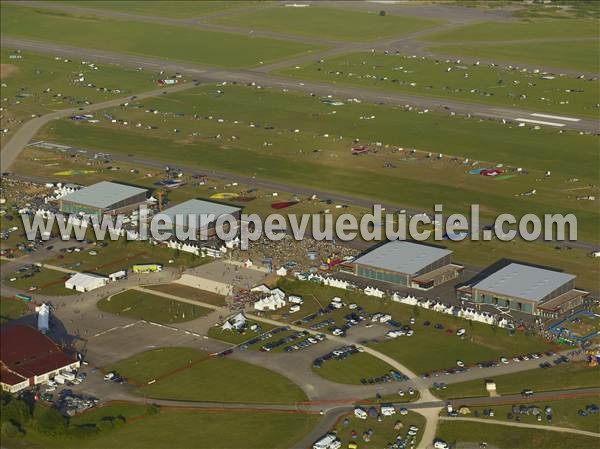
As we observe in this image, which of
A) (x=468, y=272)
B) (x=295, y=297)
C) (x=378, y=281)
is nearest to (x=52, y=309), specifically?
(x=295, y=297)

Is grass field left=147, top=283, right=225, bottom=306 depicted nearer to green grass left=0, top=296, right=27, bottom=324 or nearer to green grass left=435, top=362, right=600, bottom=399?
green grass left=0, top=296, right=27, bottom=324

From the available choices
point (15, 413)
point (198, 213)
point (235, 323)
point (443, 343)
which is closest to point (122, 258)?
point (198, 213)

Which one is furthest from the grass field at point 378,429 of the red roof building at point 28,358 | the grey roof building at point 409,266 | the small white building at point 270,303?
the grey roof building at point 409,266

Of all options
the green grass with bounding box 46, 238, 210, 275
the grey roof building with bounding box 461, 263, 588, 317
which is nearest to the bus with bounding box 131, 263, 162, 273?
the green grass with bounding box 46, 238, 210, 275

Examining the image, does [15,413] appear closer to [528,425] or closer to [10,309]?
[10,309]

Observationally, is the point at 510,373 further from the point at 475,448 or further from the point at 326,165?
the point at 326,165

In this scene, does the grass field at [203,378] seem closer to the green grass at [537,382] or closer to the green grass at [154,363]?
the green grass at [154,363]
